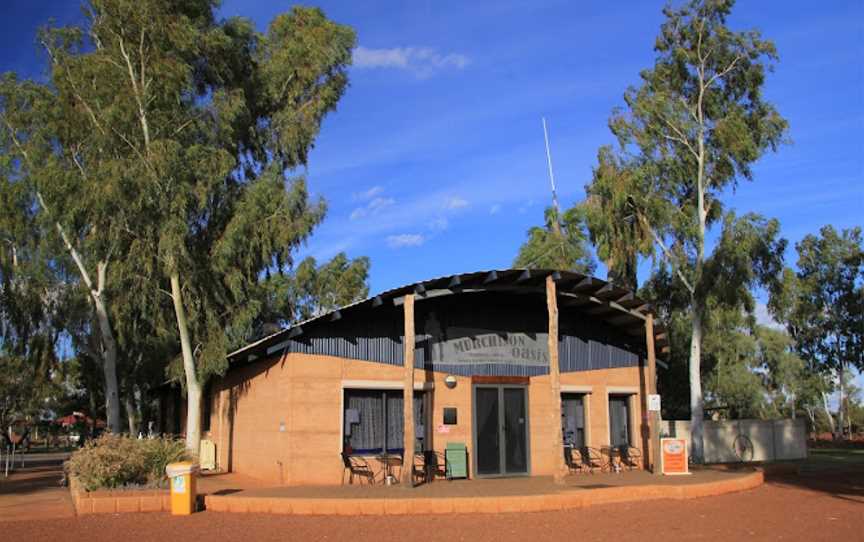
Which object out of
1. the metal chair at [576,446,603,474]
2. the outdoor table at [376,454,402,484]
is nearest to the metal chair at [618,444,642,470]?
the metal chair at [576,446,603,474]

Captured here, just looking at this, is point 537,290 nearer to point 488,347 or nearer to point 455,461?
point 488,347

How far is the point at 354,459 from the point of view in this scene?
16547 mm

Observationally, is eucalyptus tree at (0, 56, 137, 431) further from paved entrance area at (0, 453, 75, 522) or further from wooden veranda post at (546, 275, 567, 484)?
wooden veranda post at (546, 275, 567, 484)

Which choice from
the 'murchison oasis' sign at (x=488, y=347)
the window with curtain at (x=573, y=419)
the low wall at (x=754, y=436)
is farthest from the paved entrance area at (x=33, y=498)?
the low wall at (x=754, y=436)

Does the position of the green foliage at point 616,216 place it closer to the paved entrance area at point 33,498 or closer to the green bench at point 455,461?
the green bench at point 455,461

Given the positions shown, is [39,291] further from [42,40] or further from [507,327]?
[507,327]

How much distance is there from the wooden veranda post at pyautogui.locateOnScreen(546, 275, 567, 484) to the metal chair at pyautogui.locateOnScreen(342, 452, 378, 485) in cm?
392

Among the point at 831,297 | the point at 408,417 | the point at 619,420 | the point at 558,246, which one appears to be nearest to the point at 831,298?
the point at 831,297

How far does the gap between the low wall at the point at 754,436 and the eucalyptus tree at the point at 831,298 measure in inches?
504

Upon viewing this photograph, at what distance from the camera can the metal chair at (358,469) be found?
644 inches

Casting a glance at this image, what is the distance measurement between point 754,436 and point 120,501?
22.0 meters

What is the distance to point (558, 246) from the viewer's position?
38219 millimetres

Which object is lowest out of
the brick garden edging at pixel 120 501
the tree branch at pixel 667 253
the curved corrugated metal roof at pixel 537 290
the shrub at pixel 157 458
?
the brick garden edging at pixel 120 501

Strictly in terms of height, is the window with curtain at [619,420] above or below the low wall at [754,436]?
above
